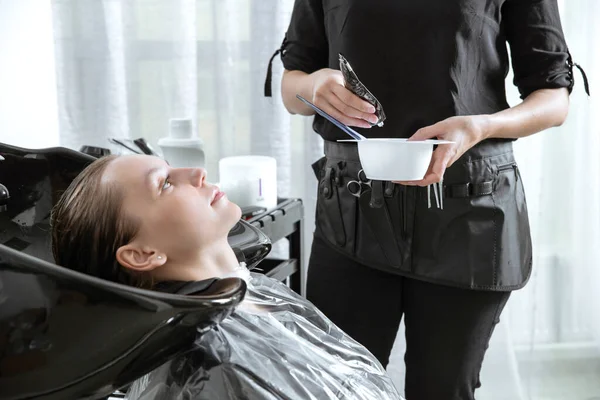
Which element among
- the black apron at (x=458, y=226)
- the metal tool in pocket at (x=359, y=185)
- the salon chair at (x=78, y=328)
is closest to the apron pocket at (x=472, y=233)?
the black apron at (x=458, y=226)

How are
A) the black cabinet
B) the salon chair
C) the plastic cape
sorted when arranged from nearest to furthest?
the salon chair
the plastic cape
the black cabinet

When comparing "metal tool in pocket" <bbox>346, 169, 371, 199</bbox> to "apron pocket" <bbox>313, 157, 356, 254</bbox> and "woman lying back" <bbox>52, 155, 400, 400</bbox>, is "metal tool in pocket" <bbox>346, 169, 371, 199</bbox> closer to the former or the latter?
"apron pocket" <bbox>313, 157, 356, 254</bbox>

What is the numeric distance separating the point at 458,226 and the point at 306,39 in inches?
19.6

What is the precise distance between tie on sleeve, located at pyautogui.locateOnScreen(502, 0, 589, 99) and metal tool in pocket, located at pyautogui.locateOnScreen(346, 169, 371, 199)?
37 centimetres

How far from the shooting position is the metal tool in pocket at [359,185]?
4.44ft

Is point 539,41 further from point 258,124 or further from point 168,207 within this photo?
point 258,124

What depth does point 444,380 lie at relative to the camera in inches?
53.5

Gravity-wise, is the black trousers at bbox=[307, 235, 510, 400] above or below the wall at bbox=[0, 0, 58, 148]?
below

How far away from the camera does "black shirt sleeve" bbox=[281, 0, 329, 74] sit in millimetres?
1430

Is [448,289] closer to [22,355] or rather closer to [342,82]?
[342,82]

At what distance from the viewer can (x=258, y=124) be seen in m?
2.09

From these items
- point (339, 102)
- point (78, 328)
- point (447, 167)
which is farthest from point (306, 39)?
point (78, 328)

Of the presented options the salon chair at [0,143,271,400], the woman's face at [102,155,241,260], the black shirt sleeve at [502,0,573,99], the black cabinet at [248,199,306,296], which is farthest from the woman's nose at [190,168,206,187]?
the black shirt sleeve at [502,0,573,99]

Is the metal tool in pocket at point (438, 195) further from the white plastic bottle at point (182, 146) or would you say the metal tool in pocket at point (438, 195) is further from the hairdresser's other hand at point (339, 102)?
the white plastic bottle at point (182, 146)
